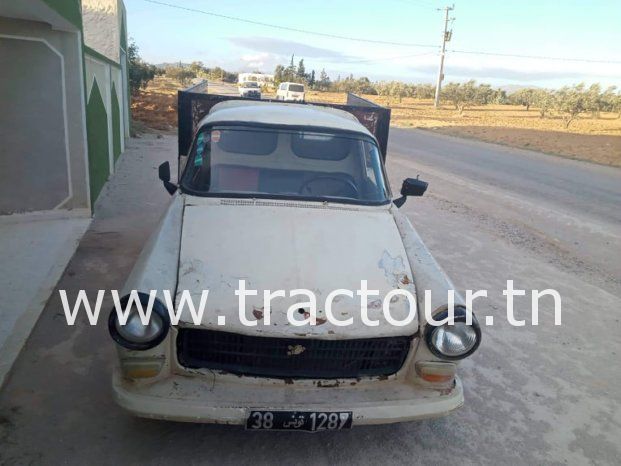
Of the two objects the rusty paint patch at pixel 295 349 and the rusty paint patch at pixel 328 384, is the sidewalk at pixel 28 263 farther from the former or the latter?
the rusty paint patch at pixel 328 384

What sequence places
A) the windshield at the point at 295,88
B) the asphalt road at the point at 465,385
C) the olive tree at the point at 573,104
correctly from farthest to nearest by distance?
the olive tree at the point at 573,104
the windshield at the point at 295,88
the asphalt road at the point at 465,385

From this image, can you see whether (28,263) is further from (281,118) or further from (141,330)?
(141,330)

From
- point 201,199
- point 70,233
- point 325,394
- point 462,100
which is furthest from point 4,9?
point 462,100

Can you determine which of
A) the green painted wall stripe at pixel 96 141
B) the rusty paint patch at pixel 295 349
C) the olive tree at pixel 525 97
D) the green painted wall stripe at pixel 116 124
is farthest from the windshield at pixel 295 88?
the olive tree at pixel 525 97

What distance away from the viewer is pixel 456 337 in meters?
2.87

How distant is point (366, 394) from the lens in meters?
2.80

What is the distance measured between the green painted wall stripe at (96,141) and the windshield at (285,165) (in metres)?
3.88

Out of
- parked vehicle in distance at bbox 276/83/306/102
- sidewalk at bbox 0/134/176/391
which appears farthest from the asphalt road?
parked vehicle in distance at bbox 276/83/306/102

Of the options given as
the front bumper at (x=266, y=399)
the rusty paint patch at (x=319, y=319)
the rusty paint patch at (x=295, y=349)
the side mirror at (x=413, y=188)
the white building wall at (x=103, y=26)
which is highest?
the white building wall at (x=103, y=26)

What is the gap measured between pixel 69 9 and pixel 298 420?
220 inches

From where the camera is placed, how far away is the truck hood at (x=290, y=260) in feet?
8.95

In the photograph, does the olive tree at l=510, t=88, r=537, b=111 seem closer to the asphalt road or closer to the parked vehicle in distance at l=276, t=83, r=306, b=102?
the parked vehicle in distance at l=276, t=83, r=306, b=102

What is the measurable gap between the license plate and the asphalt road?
1.29ft

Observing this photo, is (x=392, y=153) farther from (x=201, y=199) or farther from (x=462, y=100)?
(x=462, y=100)
